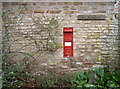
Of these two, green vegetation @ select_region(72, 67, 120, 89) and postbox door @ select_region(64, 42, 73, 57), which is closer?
green vegetation @ select_region(72, 67, 120, 89)

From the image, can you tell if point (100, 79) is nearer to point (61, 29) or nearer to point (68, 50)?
point (68, 50)

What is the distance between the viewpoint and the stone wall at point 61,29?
4781mm

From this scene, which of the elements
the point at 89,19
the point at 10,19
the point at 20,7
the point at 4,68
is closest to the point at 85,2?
the point at 89,19

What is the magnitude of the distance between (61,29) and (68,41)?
1.39ft

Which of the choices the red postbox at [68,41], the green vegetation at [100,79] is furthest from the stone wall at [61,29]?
the green vegetation at [100,79]

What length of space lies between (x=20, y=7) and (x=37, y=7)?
522 millimetres

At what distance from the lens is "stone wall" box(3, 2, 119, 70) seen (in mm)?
4781

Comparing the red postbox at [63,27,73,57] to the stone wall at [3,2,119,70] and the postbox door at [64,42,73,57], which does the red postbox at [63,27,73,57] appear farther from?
the stone wall at [3,2,119,70]

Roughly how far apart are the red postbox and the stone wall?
115 millimetres

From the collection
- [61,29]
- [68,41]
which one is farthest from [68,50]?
[61,29]

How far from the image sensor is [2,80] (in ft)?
15.3

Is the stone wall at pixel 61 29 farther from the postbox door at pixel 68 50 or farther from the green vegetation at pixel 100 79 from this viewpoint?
the green vegetation at pixel 100 79

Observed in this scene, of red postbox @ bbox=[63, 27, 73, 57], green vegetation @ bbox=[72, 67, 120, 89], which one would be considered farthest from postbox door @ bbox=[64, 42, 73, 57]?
green vegetation @ bbox=[72, 67, 120, 89]

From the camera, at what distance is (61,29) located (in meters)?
4.80
